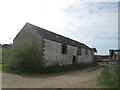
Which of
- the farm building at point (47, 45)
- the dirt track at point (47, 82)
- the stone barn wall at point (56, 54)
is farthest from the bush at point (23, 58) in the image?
the dirt track at point (47, 82)

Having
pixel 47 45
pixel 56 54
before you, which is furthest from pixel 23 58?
pixel 56 54

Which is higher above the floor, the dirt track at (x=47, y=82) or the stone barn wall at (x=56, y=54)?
the stone barn wall at (x=56, y=54)

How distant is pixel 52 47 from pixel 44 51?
2182 millimetres

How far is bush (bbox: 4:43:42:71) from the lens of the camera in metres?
15.8

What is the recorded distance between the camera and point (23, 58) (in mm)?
15828

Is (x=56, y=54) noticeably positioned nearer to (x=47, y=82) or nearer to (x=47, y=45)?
(x=47, y=45)

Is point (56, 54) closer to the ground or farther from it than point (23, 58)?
farther from it

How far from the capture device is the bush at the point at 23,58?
622 inches

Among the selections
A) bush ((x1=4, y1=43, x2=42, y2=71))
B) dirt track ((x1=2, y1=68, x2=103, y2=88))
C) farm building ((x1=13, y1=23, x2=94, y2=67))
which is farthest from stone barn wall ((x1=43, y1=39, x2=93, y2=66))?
dirt track ((x1=2, y1=68, x2=103, y2=88))

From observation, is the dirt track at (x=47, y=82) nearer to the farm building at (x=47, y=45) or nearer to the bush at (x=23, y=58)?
the bush at (x=23, y=58)

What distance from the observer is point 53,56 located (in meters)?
20.4

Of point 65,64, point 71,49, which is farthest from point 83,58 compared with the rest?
point 65,64

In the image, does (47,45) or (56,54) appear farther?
(56,54)

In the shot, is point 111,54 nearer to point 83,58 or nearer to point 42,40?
point 42,40
